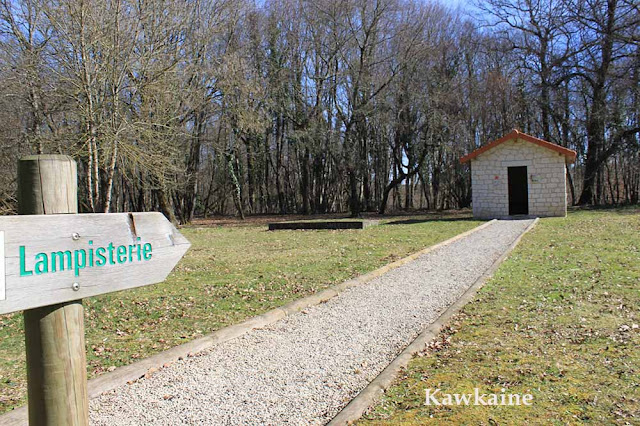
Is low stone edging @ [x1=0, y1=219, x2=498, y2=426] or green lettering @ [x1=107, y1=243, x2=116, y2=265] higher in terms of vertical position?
green lettering @ [x1=107, y1=243, x2=116, y2=265]

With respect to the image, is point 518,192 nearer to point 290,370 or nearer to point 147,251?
point 290,370

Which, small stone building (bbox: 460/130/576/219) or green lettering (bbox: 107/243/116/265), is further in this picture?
small stone building (bbox: 460/130/576/219)

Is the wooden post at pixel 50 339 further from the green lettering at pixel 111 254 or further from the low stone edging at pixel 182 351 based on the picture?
the low stone edging at pixel 182 351

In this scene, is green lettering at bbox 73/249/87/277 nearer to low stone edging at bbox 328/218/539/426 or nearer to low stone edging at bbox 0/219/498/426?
low stone edging at bbox 328/218/539/426

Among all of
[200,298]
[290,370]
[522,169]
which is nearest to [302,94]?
[522,169]

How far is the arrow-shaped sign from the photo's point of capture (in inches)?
63.2

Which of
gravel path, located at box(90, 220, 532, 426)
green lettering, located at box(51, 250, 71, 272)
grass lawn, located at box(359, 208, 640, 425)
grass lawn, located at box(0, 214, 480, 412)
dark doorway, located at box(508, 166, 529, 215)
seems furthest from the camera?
dark doorway, located at box(508, 166, 529, 215)

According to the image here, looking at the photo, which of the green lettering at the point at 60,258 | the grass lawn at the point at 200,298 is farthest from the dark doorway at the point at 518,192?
the green lettering at the point at 60,258

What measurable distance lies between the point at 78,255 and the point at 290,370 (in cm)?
264

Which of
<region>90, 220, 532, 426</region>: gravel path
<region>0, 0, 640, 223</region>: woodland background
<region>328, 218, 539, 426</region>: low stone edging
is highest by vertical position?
<region>0, 0, 640, 223</region>: woodland background

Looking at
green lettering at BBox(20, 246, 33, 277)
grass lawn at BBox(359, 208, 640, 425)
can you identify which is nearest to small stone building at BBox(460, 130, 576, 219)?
grass lawn at BBox(359, 208, 640, 425)

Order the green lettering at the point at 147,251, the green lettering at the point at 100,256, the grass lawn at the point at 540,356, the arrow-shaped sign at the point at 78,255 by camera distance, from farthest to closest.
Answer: the grass lawn at the point at 540,356
the green lettering at the point at 147,251
the green lettering at the point at 100,256
the arrow-shaped sign at the point at 78,255

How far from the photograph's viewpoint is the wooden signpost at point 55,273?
1625 mm

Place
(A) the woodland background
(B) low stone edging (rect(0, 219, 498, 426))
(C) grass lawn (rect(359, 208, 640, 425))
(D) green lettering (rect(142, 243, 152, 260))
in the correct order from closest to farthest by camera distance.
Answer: (D) green lettering (rect(142, 243, 152, 260)) → (C) grass lawn (rect(359, 208, 640, 425)) → (B) low stone edging (rect(0, 219, 498, 426)) → (A) the woodland background
